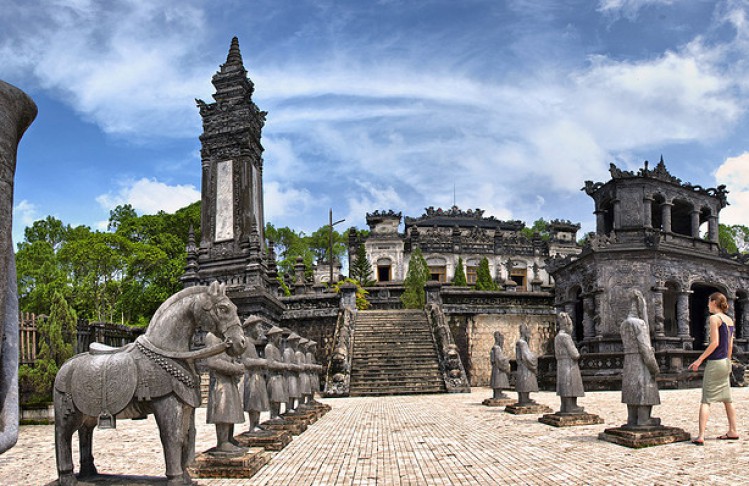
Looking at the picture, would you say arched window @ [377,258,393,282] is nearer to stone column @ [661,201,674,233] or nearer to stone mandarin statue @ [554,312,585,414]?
stone column @ [661,201,674,233]

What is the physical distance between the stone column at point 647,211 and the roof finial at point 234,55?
17.3 metres

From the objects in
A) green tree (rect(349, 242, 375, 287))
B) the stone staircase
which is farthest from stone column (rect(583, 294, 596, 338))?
green tree (rect(349, 242, 375, 287))

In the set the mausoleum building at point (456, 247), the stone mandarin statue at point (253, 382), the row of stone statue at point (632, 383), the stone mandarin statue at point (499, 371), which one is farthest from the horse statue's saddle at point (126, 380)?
the mausoleum building at point (456, 247)

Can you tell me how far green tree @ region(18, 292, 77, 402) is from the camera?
12.9 meters

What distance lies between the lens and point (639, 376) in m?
8.57

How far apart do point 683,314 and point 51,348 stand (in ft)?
68.8

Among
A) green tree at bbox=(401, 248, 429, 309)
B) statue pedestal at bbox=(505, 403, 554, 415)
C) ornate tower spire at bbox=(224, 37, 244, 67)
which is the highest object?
ornate tower spire at bbox=(224, 37, 244, 67)

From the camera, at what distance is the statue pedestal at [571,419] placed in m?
10.8

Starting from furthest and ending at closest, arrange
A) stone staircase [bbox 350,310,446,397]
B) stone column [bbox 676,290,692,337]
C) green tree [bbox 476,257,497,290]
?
green tree [bbox 476,257,497,290] → stone column [bbox 676,290,692,337] → stone staircase [bbox 350,310,446,397]

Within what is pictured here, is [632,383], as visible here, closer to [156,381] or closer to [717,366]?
[717,366]

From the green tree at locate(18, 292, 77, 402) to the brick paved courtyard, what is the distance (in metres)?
0.96

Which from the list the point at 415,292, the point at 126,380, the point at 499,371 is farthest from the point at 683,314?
the point at 126,380

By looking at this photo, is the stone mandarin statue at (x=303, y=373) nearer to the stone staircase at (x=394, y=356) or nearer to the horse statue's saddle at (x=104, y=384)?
the stone staircase at (x=394, y=356)

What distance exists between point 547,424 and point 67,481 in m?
8.19
